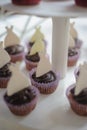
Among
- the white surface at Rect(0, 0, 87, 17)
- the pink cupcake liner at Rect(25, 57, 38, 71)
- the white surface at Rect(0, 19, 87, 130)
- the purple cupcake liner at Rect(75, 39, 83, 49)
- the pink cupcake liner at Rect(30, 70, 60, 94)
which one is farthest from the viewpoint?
the purple cupcake liner at Rect(75, 39, 83, 49)

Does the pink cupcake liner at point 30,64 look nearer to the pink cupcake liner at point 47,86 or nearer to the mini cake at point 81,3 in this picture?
Answer: the pink cupcake liner at point 47,86

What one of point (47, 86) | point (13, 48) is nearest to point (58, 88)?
point (47, 86)

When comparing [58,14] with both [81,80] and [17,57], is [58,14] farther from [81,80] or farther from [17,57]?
[17,57]

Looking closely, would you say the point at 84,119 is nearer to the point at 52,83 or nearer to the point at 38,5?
the point at 52,83

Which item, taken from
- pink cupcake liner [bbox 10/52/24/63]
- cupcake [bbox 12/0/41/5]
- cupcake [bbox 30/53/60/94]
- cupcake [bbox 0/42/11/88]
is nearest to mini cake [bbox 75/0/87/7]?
cupcake [bbox 12/0/41/5]

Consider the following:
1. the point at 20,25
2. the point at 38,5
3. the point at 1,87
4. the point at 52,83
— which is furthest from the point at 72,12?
the point at 20,25

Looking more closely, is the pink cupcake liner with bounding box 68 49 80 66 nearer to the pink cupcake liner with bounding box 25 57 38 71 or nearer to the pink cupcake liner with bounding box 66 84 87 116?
the pink cupcake liner with bounding box 25 57 38 71
